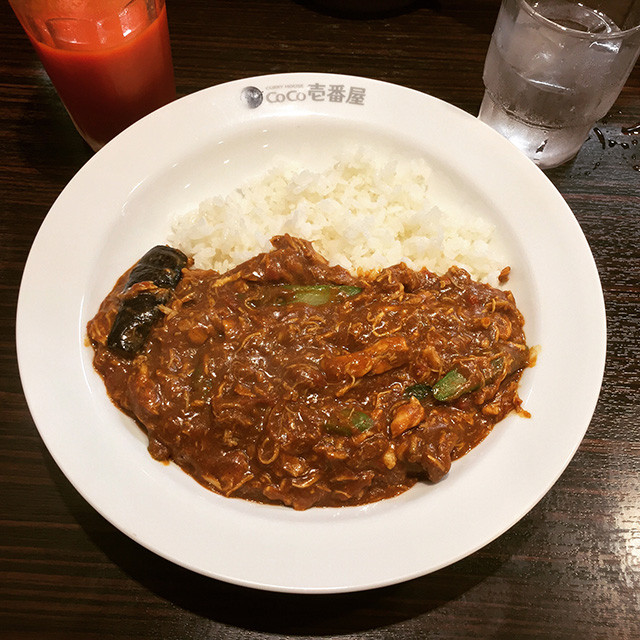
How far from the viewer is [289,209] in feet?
10.6

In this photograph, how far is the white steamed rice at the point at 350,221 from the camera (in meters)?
3.00

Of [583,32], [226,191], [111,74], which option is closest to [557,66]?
[583,32]

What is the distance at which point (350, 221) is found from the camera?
304cm

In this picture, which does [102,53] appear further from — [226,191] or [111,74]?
[226,191]

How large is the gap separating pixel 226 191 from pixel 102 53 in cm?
92

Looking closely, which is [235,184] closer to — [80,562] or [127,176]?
[127,176]

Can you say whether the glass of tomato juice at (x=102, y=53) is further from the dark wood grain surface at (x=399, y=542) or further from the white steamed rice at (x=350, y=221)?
the white steamed rice at (x=350, y=221)

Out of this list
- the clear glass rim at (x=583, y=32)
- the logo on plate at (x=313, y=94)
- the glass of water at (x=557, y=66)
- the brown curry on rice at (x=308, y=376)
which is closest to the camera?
the brown curry on rice at (x=308, y=376)

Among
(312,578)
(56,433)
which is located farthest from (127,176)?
(312,578)

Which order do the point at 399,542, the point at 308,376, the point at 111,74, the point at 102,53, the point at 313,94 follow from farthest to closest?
the point at 313,94
the point at 111,74
the point at 102,53
the point at 308,376
the point at 399,542

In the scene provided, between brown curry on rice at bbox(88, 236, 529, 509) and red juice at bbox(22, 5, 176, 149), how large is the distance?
1198mm

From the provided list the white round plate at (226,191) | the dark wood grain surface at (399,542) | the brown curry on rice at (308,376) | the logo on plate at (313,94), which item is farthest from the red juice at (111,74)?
the brown curry on rice at (308,376)

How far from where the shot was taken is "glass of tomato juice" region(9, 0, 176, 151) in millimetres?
2844

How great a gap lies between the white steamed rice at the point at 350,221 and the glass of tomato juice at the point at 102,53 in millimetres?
721
